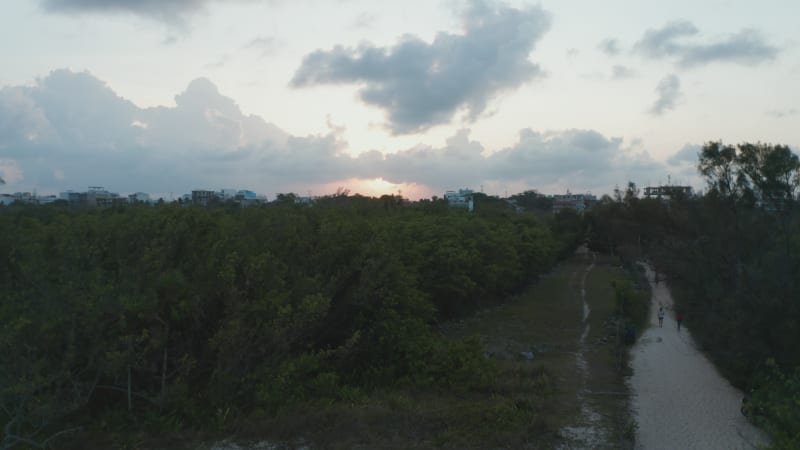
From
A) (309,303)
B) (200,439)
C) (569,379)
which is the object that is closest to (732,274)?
(569,379)

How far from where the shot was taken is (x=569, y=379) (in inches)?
718

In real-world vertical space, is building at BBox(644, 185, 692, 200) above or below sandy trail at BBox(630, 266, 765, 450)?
above

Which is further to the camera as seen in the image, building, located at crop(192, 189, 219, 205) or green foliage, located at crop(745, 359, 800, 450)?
building, located at crop(192, 189, 219, 205)

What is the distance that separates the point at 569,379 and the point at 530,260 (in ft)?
77.3

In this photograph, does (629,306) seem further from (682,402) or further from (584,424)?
(584,424)

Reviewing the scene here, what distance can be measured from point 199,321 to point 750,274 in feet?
45.7

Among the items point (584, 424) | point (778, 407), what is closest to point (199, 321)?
point (584, 424)

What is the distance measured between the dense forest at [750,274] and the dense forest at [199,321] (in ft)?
22.1

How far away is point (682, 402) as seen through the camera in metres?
16.4

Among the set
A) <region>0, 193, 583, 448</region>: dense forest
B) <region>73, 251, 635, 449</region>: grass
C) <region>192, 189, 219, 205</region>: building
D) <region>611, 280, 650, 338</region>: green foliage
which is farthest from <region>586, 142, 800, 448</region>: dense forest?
<region>192, 189, 219, 205</region>: building

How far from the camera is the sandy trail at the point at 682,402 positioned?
13.4m

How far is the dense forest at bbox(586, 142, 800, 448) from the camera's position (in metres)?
13.8

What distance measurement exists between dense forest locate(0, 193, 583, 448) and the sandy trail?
14.5 ft

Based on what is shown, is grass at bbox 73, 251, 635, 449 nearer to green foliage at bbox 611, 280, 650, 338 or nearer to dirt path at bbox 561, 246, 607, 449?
dirt path at bbox 561, 246, 607, 449
